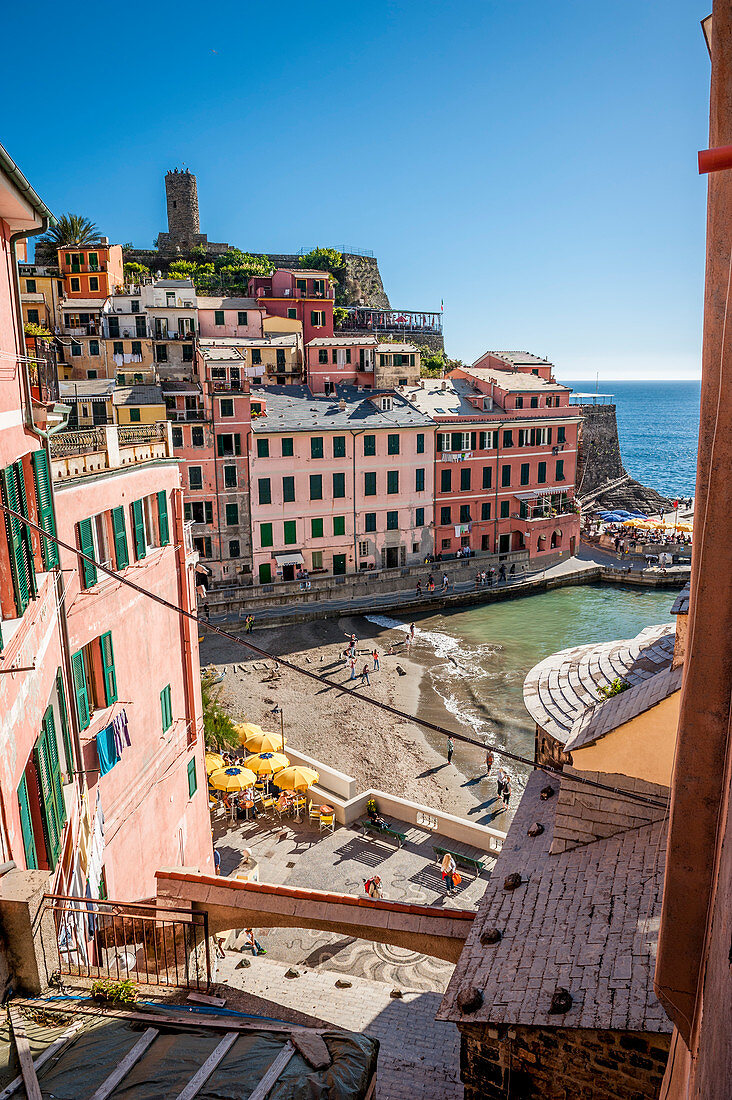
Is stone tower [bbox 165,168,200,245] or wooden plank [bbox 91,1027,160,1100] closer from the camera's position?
wooden plank [bbox 91,1027,160,1100]

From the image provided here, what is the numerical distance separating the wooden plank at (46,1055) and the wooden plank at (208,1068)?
101cm

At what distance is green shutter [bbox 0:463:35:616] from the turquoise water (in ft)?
61.8

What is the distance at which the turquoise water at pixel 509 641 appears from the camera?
1066 inches

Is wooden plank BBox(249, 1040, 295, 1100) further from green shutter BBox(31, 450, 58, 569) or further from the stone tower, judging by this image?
the stone tower

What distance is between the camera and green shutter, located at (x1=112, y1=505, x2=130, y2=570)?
39.1 ft

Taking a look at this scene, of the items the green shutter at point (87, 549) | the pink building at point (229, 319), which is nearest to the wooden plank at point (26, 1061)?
the green shutter at point (87, 549)

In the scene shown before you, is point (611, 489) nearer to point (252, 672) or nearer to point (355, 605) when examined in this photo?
point (355, 605)

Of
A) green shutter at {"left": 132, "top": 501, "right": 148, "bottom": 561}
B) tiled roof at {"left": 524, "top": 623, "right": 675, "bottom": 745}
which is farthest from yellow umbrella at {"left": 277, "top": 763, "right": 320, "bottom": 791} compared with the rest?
green shutter at {"left": 132, "top": 501, "right": 148, "bottom": 561}

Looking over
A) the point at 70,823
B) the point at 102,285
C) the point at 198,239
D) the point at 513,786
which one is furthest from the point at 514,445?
the point at 198,239

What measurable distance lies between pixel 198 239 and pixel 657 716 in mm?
87542

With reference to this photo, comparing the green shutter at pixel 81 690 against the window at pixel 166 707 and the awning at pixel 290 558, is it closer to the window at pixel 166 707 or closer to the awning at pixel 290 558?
the window at pixel 166 707

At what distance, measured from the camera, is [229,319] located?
49969mm

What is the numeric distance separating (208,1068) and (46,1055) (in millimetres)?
1156

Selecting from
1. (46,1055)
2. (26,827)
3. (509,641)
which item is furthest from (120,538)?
(509,641)
